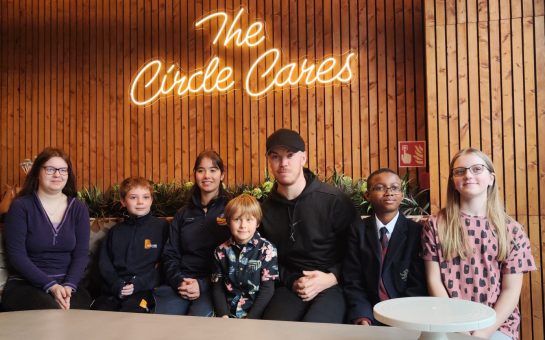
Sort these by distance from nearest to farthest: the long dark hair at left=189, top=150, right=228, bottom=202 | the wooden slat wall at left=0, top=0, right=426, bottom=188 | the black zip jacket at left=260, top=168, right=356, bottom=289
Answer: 1. the black zip jacket at left=260, top=168, right=356, bottom=289
2. the long dark hair at left=189, top=150, right=228, bottom=202
3. the wooden slat wall at left=0, top=0, right=426, bottom=188

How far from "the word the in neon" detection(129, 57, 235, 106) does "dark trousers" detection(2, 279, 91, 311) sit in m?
4.32

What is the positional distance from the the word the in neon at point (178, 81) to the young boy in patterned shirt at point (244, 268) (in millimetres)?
4274

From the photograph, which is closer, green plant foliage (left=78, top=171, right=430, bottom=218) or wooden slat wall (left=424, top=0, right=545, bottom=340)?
wooden slat wall (left=424, top=0, right=545, bottom=340)

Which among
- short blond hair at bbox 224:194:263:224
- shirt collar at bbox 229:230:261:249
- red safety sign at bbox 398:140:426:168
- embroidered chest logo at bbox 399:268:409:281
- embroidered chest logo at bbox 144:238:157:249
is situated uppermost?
red safety sign at bbox 398:140:426:168

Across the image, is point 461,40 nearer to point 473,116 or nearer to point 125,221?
point 473,116

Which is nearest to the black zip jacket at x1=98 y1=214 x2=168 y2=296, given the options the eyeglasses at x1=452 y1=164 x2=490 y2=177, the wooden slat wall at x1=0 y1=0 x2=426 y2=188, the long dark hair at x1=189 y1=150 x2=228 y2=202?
the long dark hair at x1=189 y1=150 x2=228 y2=202

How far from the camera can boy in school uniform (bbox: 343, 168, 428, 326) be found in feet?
10.1

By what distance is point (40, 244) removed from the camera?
3543mm

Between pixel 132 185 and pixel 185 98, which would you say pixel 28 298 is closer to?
pixel 132 185

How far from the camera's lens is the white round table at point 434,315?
1.49m

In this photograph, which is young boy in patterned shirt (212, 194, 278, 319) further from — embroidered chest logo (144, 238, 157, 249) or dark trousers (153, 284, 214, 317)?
embroidered chest logo (144, 238, 157, 249)

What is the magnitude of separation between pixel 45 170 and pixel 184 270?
123cm

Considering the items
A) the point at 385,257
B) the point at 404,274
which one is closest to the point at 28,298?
the point at 385,257

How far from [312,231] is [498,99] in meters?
2.36
